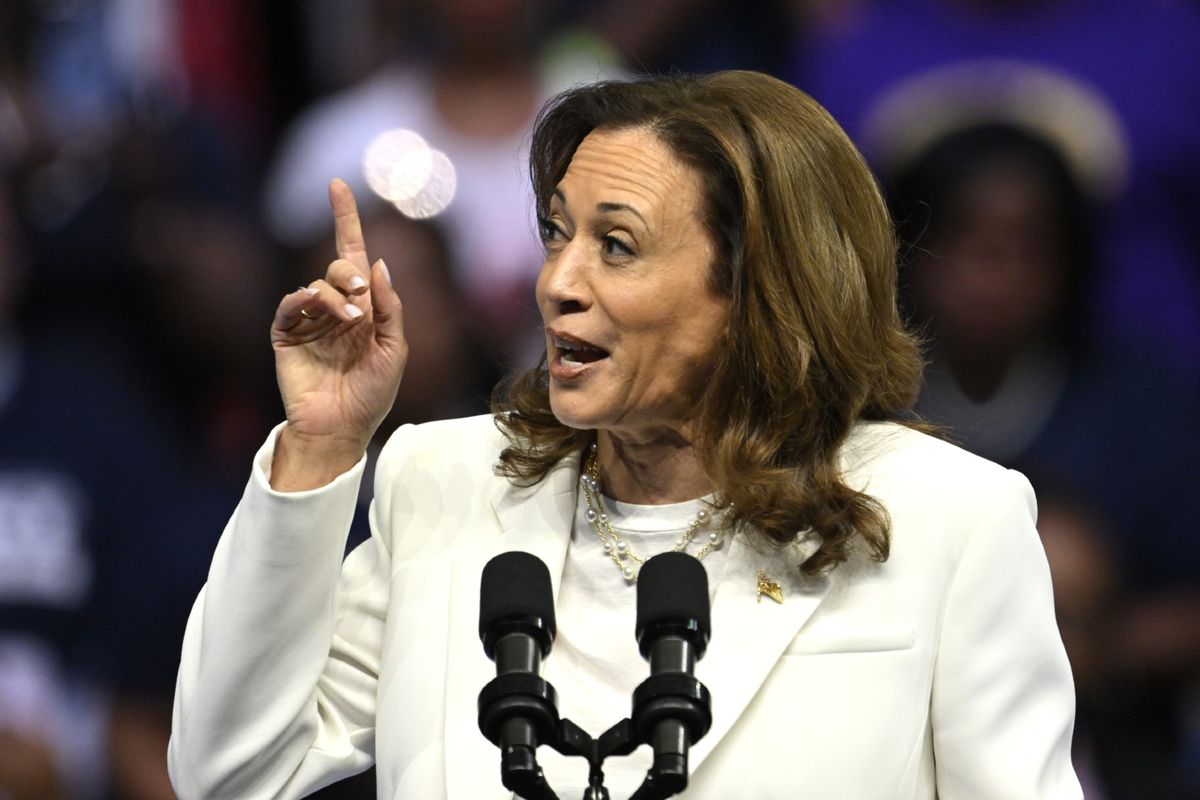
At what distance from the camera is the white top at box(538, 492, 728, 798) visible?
81.4 inches

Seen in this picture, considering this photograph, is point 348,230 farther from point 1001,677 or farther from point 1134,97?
point 1134,97

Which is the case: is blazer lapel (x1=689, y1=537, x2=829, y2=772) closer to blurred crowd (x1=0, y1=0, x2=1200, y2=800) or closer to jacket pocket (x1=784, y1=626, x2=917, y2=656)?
jacket pocket (x1=784, y1=626, x2=917, y2=656)

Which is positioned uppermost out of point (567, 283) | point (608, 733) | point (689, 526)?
point (567, 283)

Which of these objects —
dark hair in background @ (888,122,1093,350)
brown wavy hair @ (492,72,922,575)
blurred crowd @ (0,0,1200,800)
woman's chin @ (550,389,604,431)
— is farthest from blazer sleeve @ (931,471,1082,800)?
dark hair in background @ (888,122,1093,350)

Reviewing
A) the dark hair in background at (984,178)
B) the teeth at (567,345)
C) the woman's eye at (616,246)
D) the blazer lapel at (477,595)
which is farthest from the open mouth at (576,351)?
the dark hair in background at (984,178)

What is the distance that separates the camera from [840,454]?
2.24 metres

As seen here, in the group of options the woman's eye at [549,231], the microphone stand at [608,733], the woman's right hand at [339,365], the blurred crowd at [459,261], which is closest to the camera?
the microphone stand at [608,733]

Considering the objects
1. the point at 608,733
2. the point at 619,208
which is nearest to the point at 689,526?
the point at 619,208

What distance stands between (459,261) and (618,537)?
5.70ft

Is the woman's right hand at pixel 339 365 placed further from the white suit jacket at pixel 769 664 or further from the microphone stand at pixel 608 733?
the microphone stand at pixel 608 733

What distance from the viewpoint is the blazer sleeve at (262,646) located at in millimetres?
2092

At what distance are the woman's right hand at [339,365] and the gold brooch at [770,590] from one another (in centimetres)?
52

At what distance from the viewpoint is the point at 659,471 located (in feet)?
7.56

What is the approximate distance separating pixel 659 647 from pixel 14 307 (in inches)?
115
